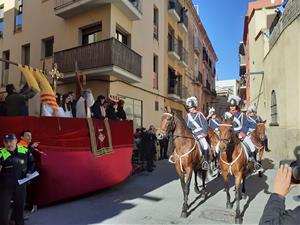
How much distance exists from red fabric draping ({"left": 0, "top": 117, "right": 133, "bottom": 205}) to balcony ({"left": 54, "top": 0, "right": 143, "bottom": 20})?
8612mm

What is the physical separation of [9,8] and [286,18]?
1700 centimetres

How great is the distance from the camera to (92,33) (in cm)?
1675

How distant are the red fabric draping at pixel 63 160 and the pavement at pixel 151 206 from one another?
1.20 feet

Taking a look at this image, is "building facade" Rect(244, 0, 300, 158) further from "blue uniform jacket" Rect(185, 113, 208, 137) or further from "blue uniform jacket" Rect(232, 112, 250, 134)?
"blue uniform jacket" Rect(185, 113, 208, 137)

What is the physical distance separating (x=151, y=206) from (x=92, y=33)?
1149 centimetres

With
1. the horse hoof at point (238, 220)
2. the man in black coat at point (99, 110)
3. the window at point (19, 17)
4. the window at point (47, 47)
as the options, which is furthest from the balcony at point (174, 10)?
the horse hoof at point (238, 220)

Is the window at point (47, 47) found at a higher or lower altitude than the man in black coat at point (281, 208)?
higher

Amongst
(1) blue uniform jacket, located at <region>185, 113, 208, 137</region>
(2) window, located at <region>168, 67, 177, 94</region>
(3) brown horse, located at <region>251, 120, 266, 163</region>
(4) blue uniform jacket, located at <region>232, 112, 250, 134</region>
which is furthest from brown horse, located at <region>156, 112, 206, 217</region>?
(2) window, located at <region>168, 67, 177, 94</region>

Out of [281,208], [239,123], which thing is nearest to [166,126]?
[239,123]

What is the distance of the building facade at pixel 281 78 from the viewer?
1275 centimetres

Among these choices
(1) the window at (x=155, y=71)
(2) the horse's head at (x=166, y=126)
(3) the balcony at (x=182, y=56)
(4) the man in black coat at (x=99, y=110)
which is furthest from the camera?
(3) the balcony at (x=182, y=56)

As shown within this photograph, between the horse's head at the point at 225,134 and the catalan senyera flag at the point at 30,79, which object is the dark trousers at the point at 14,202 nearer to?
the catalan senyera flag at the point at 30,79

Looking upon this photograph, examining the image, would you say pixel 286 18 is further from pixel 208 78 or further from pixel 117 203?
pixel 208 78

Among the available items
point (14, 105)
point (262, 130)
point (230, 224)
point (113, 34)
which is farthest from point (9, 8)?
point (230, 224)
